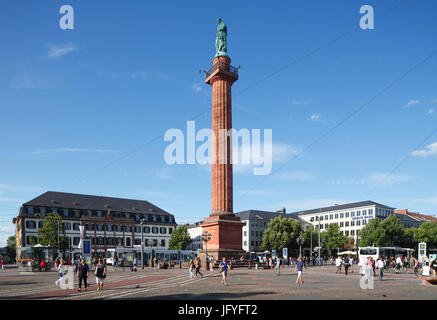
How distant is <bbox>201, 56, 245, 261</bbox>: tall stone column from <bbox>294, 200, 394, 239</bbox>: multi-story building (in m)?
67.5

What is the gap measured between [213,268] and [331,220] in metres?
90.9

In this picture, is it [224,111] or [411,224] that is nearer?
[224,111]

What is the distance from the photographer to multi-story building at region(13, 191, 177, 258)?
7569 cm

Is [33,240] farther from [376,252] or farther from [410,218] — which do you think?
[410,218]

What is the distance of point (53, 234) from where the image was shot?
6397 cm

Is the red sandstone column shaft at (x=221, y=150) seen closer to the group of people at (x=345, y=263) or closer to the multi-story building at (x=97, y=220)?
the group of people at (x=345, y=263)

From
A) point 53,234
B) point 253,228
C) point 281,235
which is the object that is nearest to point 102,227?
point 53,234

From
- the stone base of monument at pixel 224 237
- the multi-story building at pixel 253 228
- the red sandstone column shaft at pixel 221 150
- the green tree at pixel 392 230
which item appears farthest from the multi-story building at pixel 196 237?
the red sandstone column shaft at pixel 221 150

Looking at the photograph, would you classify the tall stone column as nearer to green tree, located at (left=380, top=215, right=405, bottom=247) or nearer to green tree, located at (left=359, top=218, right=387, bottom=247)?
green tree, located at (left=359, top=218, right=387, bottom=247)

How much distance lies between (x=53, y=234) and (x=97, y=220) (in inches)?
761

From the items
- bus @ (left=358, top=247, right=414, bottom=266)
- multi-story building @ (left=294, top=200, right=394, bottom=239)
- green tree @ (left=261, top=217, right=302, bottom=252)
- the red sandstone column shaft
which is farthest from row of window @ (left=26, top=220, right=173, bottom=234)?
bus @ (left=358, top=247, right=414, bottom=266)
